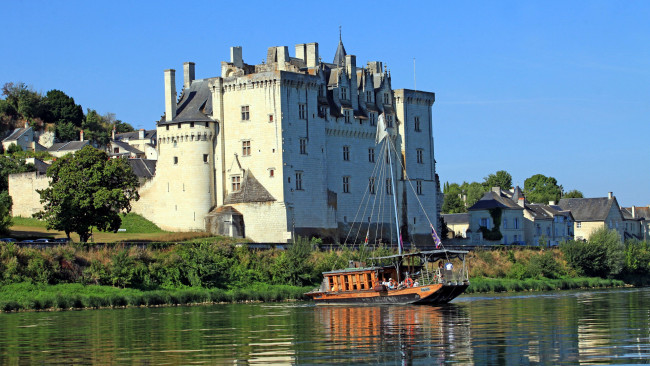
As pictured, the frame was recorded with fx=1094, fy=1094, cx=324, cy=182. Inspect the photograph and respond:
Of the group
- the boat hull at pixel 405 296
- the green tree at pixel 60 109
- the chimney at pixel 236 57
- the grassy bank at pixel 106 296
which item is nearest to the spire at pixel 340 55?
the chimney at pixel 236 57

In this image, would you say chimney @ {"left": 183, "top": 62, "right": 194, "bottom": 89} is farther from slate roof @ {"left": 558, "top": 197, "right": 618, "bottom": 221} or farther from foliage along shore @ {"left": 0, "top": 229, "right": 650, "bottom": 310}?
slate roof @ {"left": 558, "top": 197, "right": 618, "bottom": 221}

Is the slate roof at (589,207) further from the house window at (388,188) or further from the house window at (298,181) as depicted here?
the house window at (298,181)

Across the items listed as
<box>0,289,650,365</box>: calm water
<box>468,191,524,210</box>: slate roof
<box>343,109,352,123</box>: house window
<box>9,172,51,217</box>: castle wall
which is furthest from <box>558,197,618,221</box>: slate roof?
<box>0,289,650,365</box>: calm water

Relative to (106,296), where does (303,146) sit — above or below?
above

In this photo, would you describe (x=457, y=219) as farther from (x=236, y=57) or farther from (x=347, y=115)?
(x=236, y=57)

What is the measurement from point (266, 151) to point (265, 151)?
3.8 inches

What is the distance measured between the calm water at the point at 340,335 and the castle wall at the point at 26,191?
118ft

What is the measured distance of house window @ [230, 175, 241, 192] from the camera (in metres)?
77.5

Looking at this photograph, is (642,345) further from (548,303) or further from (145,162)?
(145,162)

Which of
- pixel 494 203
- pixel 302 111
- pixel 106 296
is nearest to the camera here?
pixel 106 296

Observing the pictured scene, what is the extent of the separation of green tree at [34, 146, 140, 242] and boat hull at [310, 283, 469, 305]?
68.6 ft

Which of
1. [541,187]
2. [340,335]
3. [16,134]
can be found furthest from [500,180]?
[340,335]

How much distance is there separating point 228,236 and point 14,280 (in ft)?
77.1

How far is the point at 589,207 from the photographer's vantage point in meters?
112
